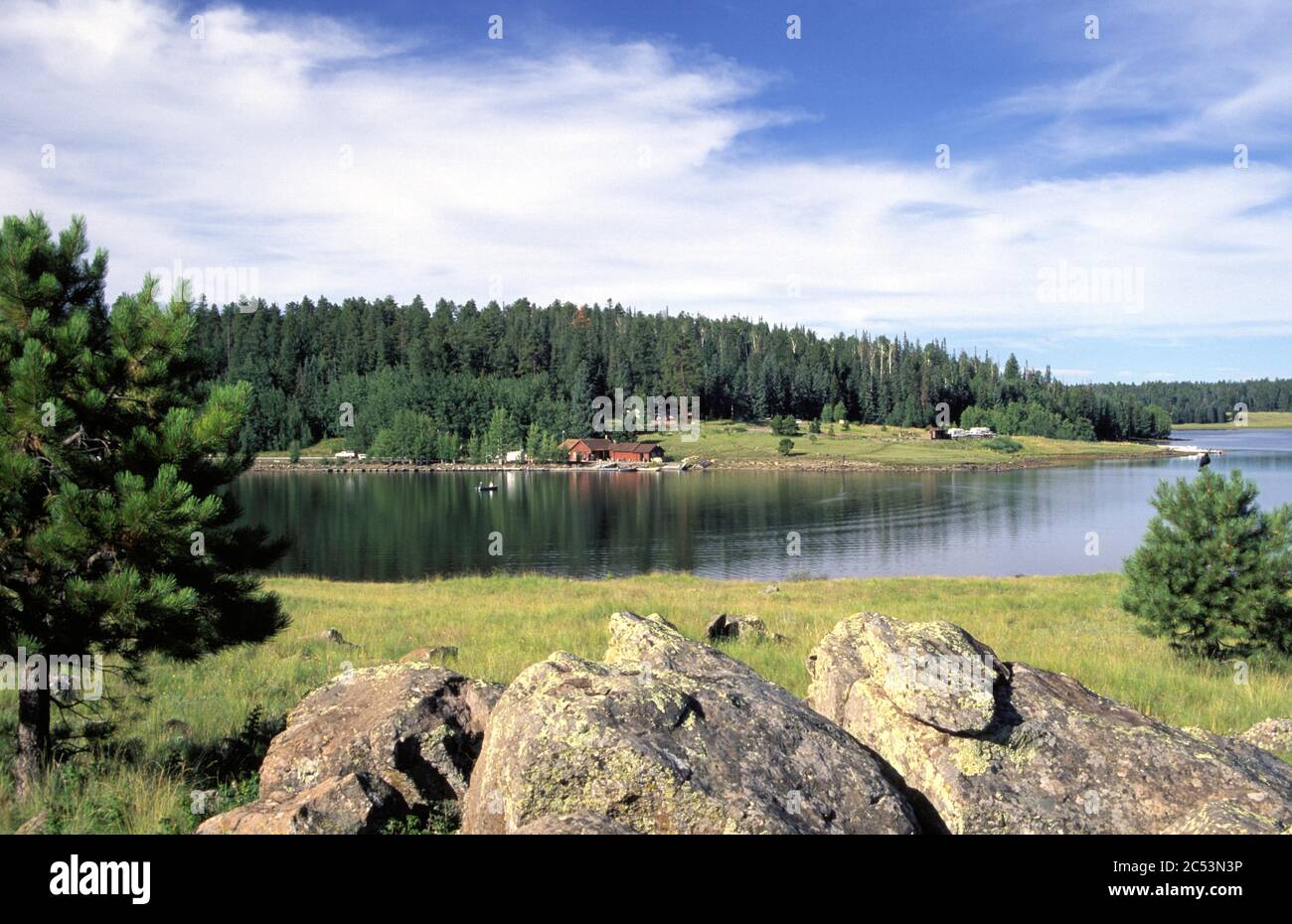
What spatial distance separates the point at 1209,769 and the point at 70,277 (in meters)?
11.9

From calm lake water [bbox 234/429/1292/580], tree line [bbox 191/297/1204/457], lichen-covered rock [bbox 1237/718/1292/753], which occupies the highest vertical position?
tree line [bbox 191/297/1204/457]

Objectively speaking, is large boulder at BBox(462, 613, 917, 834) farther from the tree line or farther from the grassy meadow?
the tree line

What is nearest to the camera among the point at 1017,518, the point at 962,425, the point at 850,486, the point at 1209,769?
the point at 1209,769

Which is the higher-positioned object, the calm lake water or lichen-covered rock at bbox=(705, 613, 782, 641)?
lichen-covered rock at bbox=(705, 613, 782, 641)

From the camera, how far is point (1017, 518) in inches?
2778

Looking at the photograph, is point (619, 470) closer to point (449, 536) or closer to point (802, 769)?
point (449, 536)

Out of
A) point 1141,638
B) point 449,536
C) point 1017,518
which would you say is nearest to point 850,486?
point 1017,518

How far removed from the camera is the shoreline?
129500 mm

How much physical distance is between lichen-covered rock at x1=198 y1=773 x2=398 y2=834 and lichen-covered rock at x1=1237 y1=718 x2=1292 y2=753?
9340mm

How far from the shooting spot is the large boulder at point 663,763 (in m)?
5.98

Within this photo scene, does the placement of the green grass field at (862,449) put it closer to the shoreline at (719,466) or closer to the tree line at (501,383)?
the shoreline at (719,466)

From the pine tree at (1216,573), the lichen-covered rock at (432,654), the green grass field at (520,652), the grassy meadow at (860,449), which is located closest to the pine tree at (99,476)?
the green grass field at (520,652)

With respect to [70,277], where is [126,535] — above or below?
below

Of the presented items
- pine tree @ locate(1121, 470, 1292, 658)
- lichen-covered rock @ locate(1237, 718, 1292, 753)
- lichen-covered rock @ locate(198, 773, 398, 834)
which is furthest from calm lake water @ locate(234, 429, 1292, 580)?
lichen-covered rock @ locate(198, 773, 398, 834)
